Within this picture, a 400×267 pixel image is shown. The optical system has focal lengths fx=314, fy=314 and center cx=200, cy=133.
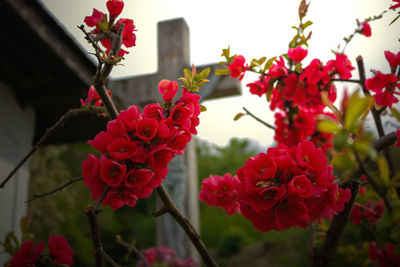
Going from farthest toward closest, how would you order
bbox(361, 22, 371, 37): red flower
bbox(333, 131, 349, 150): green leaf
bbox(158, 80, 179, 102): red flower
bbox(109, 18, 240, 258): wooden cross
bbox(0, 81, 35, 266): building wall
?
bbox(109, 18, 240, 258): wooden cross < bbox(0, 81, 35, 266): building wall < bbox(361, 22, 371, 37): red flower < bbox(158, 80, 179, 102): red flower < bbox(333, 131, 349, 150): green leaf

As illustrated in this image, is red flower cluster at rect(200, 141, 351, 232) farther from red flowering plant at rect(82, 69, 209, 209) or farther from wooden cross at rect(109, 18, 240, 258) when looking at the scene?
wooden cross at rect(109, 18, 240, 258)

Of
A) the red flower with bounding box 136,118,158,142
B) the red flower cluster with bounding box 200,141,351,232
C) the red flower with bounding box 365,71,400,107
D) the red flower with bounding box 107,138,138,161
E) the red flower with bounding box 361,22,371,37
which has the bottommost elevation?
the red flower cluster with bounding box 200,141,351,232

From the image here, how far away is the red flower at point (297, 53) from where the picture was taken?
80 cm

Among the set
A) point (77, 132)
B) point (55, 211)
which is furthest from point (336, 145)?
point (55, 211)

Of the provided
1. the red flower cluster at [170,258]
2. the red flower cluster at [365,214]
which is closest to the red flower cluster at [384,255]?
the red flower cluster at [365,214]

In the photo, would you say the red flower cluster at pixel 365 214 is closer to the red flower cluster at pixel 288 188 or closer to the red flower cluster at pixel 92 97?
the red flower cluster at pixel 288 188

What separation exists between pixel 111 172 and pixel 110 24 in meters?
0.33

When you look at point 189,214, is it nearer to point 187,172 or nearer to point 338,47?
point 187,172

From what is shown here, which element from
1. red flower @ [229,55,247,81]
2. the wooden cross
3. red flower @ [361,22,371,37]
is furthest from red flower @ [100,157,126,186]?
the wooden cross

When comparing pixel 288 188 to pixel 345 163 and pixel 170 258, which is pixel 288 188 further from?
pixel 170 258

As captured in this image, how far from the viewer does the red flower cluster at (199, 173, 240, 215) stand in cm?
86

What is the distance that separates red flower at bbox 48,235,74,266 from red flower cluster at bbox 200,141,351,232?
32cm

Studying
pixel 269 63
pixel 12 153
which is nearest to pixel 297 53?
pixel 269 63

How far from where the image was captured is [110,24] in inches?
25.0
